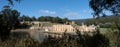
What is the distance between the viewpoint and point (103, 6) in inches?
720

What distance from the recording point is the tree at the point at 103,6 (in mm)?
17392

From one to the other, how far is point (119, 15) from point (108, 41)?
11.0 meters

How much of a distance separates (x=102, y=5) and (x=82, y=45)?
960cm

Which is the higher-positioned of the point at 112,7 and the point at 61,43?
the point at 112,7

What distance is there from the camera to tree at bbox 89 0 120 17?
685 inches

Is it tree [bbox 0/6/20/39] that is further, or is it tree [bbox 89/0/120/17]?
tree [bbox 0/6/20/39]

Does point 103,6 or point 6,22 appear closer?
point 103,6

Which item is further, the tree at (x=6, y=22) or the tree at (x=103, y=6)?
the tree at (x=6, y=22)

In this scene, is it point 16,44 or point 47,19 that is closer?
point 16,44

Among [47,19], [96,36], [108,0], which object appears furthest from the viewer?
[47,19]

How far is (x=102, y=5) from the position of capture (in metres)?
18.1

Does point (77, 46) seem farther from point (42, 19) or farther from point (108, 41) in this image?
point (42, 19)

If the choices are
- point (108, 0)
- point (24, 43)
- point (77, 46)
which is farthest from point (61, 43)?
point (108, 0)

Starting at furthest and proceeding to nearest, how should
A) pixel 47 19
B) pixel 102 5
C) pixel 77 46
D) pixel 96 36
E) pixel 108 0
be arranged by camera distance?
pixel 47 19 → pixel 102 5 → pixel 108 0 → pixel 96 36 → pixel 77 46
